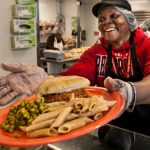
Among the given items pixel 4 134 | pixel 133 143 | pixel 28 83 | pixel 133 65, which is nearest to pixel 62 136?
pixel 4 134

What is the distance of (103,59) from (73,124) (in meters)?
0.67

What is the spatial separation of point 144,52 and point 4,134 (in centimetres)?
77

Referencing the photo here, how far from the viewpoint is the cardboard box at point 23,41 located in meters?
2.19

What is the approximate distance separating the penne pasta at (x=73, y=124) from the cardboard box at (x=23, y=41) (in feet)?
5.32

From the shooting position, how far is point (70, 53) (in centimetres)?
379

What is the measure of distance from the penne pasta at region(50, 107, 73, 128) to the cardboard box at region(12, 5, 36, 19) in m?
1.61

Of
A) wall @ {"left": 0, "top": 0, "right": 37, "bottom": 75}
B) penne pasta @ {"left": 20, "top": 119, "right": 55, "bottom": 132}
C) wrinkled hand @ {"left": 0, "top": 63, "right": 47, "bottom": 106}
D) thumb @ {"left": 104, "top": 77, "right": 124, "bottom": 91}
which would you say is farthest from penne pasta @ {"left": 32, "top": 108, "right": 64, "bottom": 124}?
wall @ {"left": 0, "top": 0, "right": 37, "bottom": 75}

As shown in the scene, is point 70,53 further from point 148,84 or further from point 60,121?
point 60,121

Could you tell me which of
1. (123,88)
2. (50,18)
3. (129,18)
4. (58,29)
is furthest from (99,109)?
(50,18)

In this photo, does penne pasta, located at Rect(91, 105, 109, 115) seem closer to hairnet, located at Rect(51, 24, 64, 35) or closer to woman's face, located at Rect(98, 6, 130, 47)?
woman's face, located at Rect(98, 6, 130, 47)

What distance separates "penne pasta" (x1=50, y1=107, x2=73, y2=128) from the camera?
695 millimetres

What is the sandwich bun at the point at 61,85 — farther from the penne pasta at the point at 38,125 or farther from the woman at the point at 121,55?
the woman at the point at 121,55

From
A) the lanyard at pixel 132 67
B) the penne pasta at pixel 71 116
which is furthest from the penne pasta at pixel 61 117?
the lanyard at pixel 132 67

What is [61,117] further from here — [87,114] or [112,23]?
[112,23]
